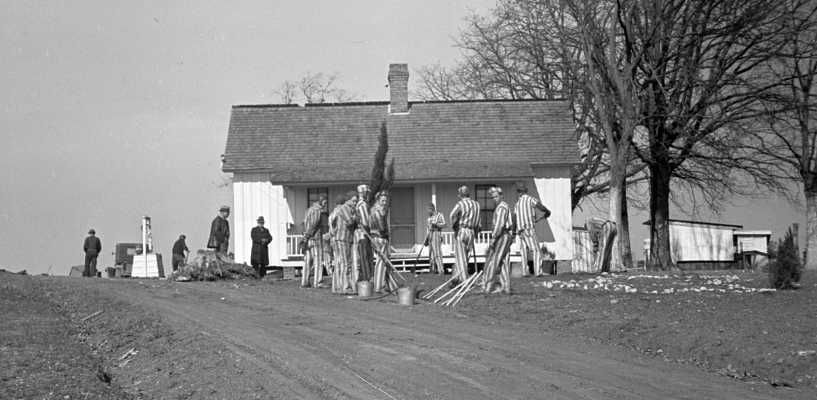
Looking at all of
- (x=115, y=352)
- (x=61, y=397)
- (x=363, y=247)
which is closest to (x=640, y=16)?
(x=363, y=247)

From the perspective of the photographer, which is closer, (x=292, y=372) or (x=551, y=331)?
(x=292, y=372)

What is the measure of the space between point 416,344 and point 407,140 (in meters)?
24.6

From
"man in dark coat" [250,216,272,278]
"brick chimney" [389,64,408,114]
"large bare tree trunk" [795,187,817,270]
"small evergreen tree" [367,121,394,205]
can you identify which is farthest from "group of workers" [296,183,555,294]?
"large bare tree trunk" [795,187,817,270]

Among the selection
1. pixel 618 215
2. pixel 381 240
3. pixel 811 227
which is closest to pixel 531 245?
pixel 381 240

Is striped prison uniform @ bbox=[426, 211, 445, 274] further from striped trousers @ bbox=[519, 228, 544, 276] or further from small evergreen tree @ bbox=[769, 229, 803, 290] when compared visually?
small evergreen tree @ bbox=[769, 229, 803, 290]

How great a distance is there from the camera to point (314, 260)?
2509cm

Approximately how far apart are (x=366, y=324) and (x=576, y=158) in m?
22.5

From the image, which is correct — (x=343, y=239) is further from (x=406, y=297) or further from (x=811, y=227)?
(x=811, y=227)

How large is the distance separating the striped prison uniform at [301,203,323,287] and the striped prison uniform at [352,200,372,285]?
6.21 ft

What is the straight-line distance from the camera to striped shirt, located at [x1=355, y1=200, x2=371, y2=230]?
22.4 meters

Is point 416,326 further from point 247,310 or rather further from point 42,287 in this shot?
point 42,287

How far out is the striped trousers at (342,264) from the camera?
22766 mm

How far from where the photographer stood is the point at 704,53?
34.5m

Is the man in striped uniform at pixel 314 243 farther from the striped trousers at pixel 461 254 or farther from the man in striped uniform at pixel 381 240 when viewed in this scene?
the striped trousers at pixel 461 254
